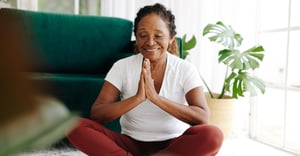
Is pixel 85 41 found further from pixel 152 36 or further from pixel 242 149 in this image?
pixel 242 149

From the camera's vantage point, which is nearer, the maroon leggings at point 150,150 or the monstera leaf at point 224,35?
the maroon leggings at point 150,150

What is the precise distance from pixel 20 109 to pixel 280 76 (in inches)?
92.7

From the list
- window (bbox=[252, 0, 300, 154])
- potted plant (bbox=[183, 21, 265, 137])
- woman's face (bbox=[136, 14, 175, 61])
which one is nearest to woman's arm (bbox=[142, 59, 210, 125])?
woman's face (bbox=[136, 14, 175, 61])

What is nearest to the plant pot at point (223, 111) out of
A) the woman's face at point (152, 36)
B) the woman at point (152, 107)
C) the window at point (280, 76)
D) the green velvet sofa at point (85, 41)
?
the window at point (280, 76)

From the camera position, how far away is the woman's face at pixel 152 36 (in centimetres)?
129

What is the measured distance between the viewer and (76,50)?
7.14ft

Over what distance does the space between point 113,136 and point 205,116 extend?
1.19ft

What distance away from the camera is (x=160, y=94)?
129cm

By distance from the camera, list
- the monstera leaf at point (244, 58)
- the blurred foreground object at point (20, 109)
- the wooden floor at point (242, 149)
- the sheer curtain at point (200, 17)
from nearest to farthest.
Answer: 1. the blurred foreground object at point (20, 109)
2. the wooden floor at point (242, 149)
3. the monstera leaf at point (244, 58)
4. the sheer curtain at point (200, 17)

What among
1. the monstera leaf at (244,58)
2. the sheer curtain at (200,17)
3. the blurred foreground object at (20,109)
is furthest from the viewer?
the sheer curtain at (200,17)

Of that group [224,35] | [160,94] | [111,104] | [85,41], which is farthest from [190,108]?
[85,41]

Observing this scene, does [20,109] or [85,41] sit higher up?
[85,41]

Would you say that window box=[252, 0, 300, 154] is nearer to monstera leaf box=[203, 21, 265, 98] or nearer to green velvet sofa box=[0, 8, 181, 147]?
monstera leaf box=[203, 21, 265, 98]

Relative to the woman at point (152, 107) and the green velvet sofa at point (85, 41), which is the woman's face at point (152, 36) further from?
the green velvet sofa at point (85, 41)
